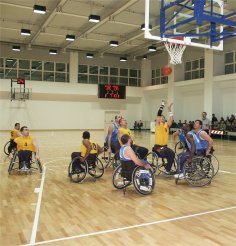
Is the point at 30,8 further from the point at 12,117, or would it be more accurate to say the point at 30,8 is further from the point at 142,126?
the point at 142,126

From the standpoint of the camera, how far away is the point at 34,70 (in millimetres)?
22016

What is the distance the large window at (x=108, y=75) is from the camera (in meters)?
23.4

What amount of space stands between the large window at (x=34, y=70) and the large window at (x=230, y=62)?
10608mm

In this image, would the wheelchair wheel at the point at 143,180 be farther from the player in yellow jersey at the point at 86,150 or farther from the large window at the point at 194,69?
the large window at the point at 194,69

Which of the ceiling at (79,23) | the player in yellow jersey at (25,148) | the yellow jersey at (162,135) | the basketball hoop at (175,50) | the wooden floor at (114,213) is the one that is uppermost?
the ceiling at (79,23)

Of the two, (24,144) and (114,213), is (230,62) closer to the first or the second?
(24,144)

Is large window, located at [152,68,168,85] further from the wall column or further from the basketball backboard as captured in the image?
the basketball backboard

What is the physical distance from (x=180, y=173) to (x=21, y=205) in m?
2.80

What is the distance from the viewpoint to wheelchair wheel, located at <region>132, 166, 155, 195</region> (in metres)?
4.89

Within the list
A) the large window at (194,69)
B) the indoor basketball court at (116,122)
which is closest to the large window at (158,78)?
the indoor basketball court at (116,122)

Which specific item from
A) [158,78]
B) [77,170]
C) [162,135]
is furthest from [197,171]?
[158,78]

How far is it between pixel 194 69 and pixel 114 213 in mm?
17844

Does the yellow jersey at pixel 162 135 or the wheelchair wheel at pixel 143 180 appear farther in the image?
the yellow jersey at pixel 162 135

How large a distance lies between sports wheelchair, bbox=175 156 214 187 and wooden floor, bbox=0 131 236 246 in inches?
5.6
